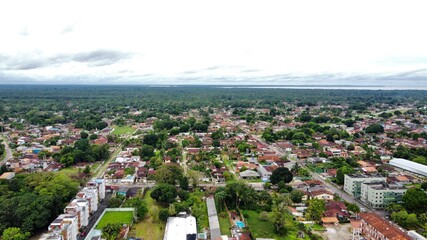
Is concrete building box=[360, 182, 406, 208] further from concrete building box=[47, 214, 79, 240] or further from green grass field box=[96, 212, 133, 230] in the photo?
concrete building box=[47, 214, 79, 240]

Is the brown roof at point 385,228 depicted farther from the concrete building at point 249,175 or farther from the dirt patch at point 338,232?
the concrete building at point 249,175

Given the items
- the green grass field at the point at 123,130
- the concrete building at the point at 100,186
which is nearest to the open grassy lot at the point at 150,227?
the concrete building at the point at 100,186

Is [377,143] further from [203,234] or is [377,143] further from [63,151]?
[63,151]

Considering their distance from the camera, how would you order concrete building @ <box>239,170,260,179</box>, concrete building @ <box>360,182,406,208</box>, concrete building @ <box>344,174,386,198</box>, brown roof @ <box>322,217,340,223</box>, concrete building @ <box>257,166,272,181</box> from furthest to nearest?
concrete building @ <box>239,170,260,179</box> < concrete building @ <box>257,166,272,181</box> < concrete building @ <box>344,174,386,198</box> < concrete building @ <box>360,182,406,208</box> < brown roof @ <box>322,217,340,223</box>

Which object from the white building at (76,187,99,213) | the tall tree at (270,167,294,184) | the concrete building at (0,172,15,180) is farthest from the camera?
the concrete building at (0,172,15,180)

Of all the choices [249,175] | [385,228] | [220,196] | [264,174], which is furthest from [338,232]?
[249,175]

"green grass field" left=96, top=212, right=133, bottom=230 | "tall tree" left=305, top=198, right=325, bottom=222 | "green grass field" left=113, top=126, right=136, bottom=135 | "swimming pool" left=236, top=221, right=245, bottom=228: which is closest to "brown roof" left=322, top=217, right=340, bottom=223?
"tall tree" left=305, top=198, right=325, bottom=222

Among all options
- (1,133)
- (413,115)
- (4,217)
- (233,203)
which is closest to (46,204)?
(4,217)
